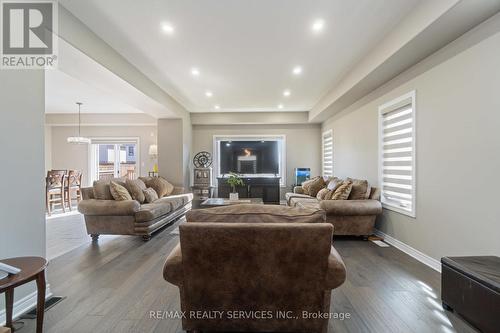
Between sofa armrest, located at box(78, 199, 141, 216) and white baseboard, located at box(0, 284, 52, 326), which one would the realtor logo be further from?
sofa armrest, located at box(78, 199, 141, 216)

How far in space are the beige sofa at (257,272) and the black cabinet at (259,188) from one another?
545cm

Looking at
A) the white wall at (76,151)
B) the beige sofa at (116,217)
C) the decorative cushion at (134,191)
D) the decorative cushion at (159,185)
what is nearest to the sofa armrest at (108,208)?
the beige sofa at (116,217)

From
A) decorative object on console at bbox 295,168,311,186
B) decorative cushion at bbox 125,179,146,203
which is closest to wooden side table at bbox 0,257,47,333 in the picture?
decorative cushion at bbox 125,179,146,203

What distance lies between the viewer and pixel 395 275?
2.62 meters

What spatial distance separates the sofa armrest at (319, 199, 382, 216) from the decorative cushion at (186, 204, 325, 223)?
223cm

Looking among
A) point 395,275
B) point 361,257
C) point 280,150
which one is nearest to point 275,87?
point 280,150

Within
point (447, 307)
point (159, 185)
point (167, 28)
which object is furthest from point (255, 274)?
point (159, 185)

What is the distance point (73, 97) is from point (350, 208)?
21.7 ft

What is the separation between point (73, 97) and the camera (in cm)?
570

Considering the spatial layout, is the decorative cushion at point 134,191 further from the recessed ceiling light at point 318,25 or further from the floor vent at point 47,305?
the recessed ceiling light at point 318,25

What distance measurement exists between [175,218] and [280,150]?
12.8 feet

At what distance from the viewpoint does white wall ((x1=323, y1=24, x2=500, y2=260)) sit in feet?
7.09

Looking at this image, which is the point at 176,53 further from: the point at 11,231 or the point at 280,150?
the point at 280,150

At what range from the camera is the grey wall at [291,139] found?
7480mm
